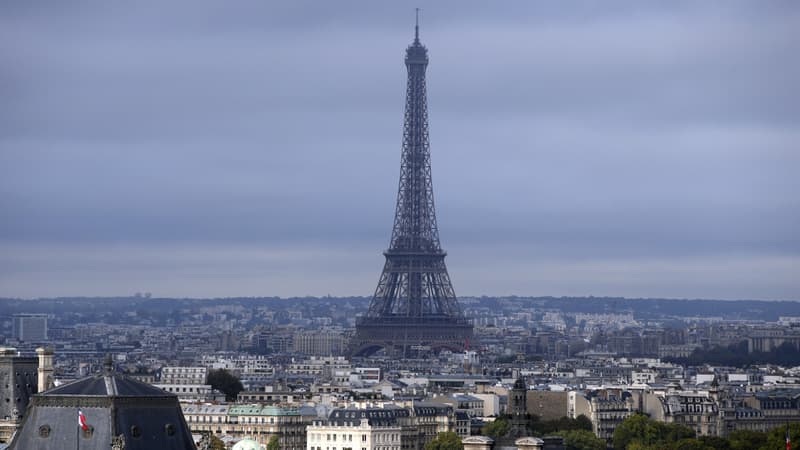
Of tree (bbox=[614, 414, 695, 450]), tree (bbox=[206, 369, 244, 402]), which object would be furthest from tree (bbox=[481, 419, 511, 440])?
tree (bbox=[206, 369, 244, 402])

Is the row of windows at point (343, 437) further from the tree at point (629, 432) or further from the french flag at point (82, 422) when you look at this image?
the french flag at point (82, 422)

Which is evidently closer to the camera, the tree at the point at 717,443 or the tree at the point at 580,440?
the tree at the point at 717,443

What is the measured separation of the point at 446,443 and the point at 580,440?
24.9 feet

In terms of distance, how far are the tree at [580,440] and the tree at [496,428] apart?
236 cm

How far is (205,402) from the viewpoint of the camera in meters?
142

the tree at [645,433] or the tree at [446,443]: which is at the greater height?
the tree at [645,433]

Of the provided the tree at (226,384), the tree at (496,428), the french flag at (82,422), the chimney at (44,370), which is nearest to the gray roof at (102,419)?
the french flag at (82,422)

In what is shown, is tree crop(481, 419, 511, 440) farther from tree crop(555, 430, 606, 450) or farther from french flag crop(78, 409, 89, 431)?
french flag crop(78, 409, 89, 431)

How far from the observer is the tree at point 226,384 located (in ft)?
538

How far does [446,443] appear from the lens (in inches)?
4941

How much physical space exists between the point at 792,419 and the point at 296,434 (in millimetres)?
39844

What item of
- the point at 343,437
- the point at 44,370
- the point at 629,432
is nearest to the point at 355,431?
the point at 343,437

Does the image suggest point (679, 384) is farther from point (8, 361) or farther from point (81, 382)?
point (81, 382)

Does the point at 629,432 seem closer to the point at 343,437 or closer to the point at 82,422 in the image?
the point at 343,437
